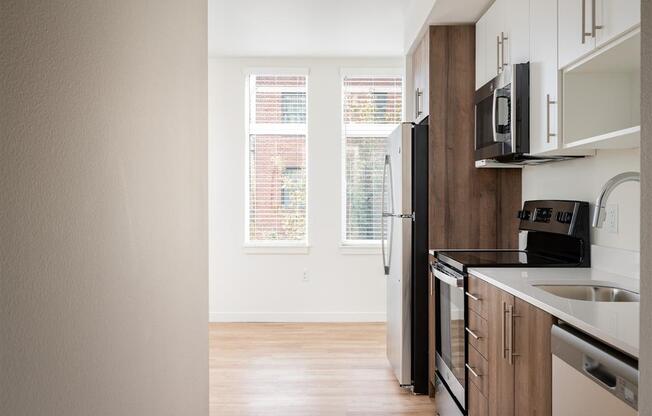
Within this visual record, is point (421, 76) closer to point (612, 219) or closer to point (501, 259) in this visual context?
point (501, 259)

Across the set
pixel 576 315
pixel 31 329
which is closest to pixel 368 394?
pixel 576 315

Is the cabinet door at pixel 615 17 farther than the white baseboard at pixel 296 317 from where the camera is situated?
No

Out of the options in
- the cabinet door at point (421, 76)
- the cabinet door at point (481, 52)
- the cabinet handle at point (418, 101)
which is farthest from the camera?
the cabinet handle at point (418, 101)

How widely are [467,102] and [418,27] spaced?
626 mm

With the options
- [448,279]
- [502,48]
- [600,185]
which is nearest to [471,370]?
[448,279]

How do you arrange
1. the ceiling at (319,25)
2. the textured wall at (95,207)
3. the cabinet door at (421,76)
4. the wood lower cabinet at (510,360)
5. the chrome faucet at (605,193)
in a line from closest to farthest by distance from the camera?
the textured wall at (95,207) < the chrome faucet at (605,193) < the wood lower cabinet at (510,360) < the cabinet door at (421,76) < the ceiling at (319,25)

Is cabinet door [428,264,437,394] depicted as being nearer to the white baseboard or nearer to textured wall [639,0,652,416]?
the white baseboard

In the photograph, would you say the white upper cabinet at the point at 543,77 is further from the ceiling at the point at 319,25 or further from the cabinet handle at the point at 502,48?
the ceiling at the point at 319,25

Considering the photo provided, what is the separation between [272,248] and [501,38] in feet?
10.6

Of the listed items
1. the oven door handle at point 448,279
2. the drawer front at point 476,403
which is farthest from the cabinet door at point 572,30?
the drawer front at point 476,403

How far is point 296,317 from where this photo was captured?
17.4ft

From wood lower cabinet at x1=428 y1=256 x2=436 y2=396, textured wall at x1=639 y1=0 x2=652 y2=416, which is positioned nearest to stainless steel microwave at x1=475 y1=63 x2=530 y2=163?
wood lower cabinet at x1=428 y1=256 x2=436 y2=396

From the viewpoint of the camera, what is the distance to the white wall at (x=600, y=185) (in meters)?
2.07

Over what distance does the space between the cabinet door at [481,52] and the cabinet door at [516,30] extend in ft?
1.05
